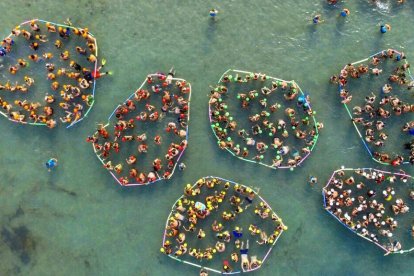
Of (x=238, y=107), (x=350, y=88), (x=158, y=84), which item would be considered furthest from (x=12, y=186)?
(x=350, y=88)

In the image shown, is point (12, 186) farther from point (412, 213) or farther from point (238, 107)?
point (412, 213)

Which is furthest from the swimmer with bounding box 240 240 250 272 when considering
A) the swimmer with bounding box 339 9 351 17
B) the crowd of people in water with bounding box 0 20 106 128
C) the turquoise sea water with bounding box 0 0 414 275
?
the swimmer with bounding box 339 9 351 17

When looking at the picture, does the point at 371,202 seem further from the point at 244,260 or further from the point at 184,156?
the point at 184,156

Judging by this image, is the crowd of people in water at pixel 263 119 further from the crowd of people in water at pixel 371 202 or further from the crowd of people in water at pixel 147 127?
the crowd of people in water at pixel 371 202

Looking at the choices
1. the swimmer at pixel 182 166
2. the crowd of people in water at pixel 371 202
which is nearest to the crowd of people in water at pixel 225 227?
the swimmer at pixel 182 166

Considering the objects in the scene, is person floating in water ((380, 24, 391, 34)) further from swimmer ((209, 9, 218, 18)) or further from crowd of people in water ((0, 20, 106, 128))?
crowd of people in water ((0, 20, 106, 128))

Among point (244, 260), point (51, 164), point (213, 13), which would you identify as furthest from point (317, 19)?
point (51, 164)
